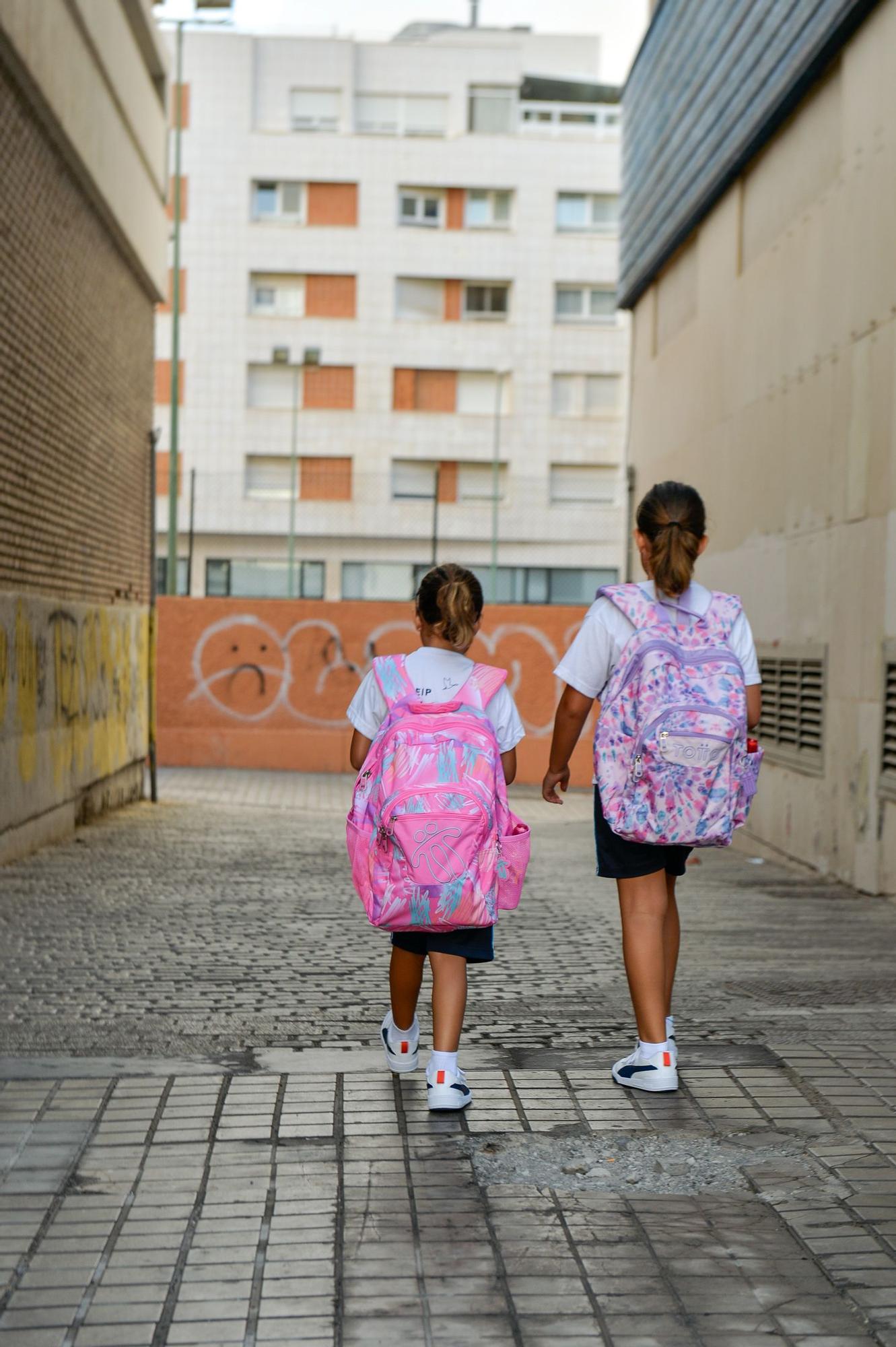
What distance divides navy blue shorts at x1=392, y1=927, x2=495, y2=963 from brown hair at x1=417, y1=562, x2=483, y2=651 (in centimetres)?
80

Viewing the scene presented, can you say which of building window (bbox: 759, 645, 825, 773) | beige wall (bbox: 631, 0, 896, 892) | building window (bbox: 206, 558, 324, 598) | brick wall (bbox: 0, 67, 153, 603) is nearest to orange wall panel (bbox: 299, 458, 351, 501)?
building window (bbox: 206, 558, 324, 598)

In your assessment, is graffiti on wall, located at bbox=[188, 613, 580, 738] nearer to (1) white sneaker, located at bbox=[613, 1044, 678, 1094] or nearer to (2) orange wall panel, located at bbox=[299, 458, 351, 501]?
(1) white sneaker, located at bbox=[613, 1044, 678, 1094]

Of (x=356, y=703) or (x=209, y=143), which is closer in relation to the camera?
(x=356, y=703)

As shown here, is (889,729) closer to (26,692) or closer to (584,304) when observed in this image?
(26,692)

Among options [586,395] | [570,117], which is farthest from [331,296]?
[570,117]

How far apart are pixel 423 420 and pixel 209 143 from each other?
9.75 meters

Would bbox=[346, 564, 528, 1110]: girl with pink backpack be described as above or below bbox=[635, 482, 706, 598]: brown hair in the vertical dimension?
below

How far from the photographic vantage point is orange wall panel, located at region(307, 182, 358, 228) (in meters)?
48.5

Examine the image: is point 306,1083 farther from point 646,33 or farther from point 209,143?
point 209,143

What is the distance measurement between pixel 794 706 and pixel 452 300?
38.2m

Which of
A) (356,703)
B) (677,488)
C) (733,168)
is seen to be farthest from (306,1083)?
(733,168)

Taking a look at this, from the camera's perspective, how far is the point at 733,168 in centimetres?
1430

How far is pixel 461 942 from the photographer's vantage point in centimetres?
478

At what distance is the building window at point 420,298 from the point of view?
1909 inches
